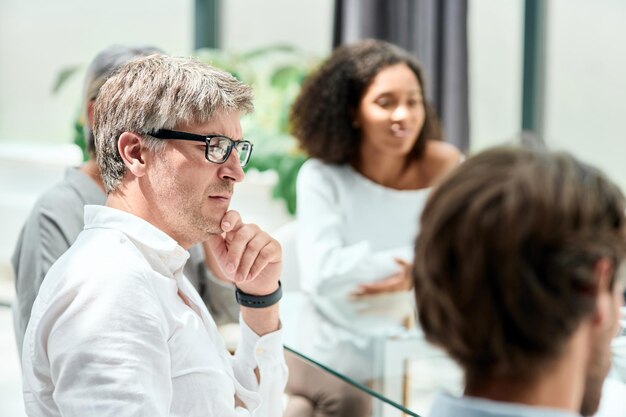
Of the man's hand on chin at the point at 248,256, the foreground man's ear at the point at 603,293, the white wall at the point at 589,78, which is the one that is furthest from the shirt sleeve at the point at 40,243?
the white wall at the point at 589,78

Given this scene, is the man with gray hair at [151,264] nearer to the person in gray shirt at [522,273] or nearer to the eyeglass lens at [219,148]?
the eyeglass lens at [219,148]

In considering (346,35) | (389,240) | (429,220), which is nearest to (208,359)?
(429,220)

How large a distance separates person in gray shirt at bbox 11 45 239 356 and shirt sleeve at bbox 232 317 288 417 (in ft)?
1.64

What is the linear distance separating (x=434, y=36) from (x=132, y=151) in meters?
2.81

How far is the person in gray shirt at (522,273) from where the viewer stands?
0.91 m

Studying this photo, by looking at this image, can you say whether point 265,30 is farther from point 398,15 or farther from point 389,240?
point 389,240

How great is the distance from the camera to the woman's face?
3219 millimetres

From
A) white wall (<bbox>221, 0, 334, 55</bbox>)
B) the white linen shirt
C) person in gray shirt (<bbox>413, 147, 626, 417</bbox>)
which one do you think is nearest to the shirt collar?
the white linen shirt

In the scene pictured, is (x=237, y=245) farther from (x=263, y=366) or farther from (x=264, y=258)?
(x=263, y=366)

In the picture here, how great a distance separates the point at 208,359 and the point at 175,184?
0.95 feet

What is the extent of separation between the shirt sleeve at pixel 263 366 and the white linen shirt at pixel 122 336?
154 millimetres

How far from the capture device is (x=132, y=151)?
1606mm

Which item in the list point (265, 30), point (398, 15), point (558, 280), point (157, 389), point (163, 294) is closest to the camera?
point (558, 280)

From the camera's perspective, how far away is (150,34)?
591 centimetres
